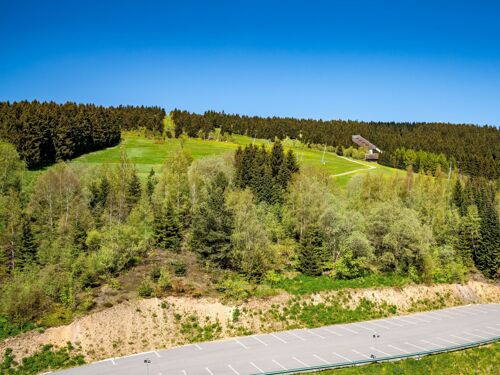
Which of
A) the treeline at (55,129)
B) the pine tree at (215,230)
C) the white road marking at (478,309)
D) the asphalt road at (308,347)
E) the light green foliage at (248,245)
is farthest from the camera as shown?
the treeline at (55,129)

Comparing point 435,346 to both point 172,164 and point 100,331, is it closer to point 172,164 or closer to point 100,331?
point 100,331

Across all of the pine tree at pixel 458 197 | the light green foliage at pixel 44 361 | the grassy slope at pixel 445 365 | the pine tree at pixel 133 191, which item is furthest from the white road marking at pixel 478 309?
the pine tree at pixel 133 191

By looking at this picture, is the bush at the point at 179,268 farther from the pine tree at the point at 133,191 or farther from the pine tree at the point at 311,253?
the pine tree at the point at 133,191

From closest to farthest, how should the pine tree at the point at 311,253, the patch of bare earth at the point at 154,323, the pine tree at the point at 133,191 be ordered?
1. the patch of bare earth at the point at 154,323
2. the pine tree at the point at 311,253
3. the pine tree at the point at 133,191

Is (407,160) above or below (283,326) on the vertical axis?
above

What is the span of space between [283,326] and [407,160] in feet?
306

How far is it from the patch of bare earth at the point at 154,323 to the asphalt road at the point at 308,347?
1.42m

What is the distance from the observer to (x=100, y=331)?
3341 cm

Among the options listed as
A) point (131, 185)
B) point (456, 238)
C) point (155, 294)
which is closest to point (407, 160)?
point (456, 238)

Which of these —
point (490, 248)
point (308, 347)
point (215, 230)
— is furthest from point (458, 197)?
point (308, 347)

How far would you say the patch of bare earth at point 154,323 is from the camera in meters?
31.8

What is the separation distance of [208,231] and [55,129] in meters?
52.9

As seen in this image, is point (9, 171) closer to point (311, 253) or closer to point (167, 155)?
point (167, 155)

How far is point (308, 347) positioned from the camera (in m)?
33.1
